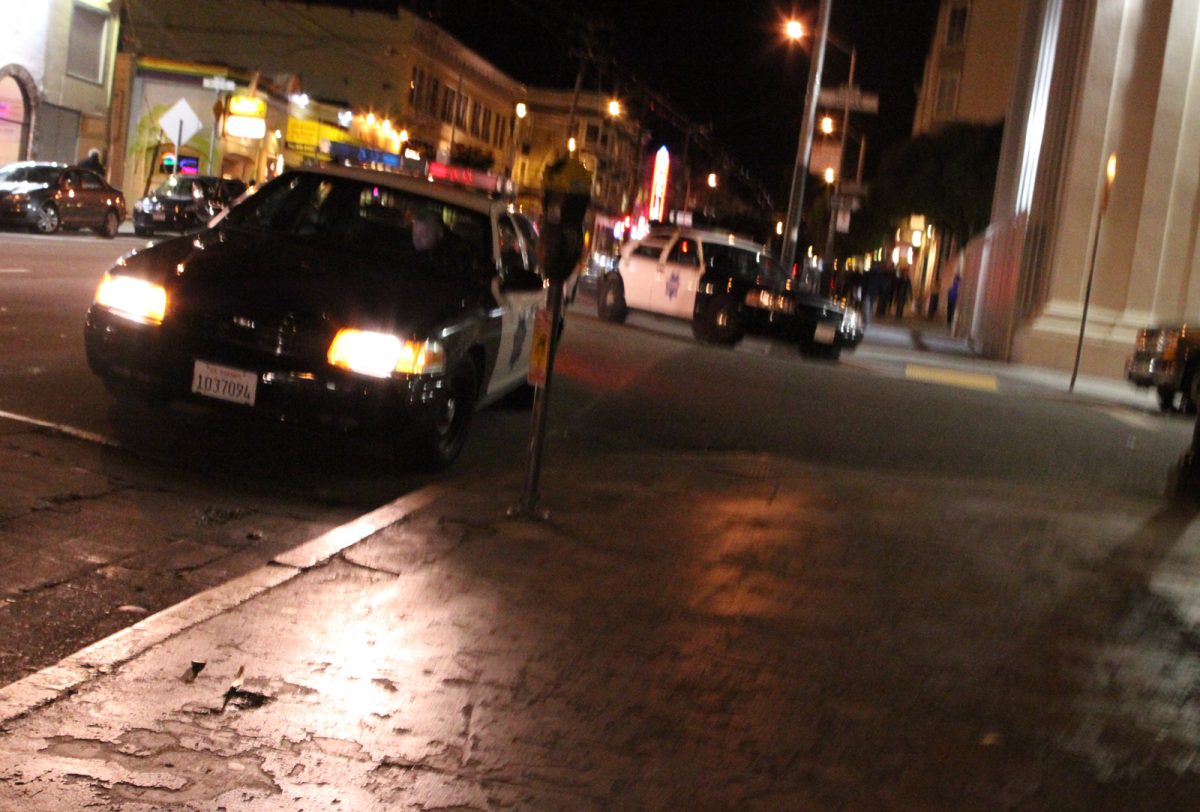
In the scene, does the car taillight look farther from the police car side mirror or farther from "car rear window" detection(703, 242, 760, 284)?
the police car side mirror

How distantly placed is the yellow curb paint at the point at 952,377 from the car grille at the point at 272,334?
11.8 metres

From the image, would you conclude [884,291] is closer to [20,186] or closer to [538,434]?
[20,186]

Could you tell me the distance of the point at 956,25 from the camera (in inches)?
1962

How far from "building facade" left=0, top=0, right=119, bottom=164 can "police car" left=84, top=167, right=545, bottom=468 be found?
32121 millimetres

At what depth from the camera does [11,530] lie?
594cm

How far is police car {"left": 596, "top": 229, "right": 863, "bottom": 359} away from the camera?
2012cm

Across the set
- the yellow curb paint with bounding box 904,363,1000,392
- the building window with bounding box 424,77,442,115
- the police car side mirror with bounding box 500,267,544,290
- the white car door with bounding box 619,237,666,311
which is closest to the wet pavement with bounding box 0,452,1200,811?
the police car side mirror with bounding box 500,267,544,290

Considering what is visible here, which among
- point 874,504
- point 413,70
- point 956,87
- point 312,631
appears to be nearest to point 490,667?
point 312,631

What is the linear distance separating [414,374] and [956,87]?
45.3 m

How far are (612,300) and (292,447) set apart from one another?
1523 centimetres

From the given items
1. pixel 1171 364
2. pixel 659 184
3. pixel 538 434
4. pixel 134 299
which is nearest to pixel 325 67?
pixel 659 184

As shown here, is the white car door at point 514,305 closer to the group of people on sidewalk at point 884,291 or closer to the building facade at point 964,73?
the group of people on sidewalk at point 884,291

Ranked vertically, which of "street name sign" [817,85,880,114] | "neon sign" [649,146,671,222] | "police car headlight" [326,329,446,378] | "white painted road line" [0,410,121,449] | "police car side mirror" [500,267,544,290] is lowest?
"white painted road line" [0,410,121,449]

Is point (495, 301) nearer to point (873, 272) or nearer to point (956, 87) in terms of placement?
point (873, 272)
